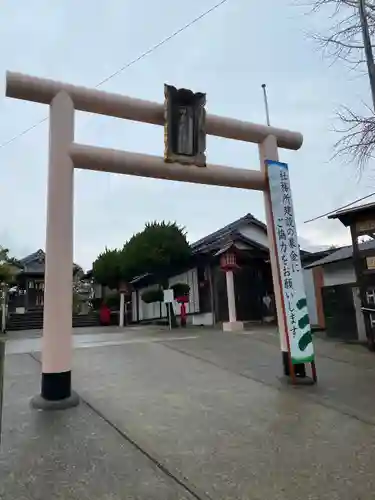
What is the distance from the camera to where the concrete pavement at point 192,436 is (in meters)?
2.78

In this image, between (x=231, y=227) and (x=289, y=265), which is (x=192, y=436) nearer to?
(x=289, y=265)

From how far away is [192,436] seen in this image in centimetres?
371

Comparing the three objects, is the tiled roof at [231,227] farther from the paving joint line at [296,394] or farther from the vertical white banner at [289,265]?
the vertical white banner at [289,265]

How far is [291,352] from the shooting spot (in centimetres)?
573

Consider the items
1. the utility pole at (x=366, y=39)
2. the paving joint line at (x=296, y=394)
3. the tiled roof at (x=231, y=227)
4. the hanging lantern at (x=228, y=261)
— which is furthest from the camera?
the tiled roof at (x=231, y=227)

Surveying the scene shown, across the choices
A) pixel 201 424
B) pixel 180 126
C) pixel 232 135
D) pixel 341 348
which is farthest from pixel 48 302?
pixel 341 348

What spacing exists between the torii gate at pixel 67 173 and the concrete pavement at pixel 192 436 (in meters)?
0.60

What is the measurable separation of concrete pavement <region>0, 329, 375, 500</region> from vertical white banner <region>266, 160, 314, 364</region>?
618 mm

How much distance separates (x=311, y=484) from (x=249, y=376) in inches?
134

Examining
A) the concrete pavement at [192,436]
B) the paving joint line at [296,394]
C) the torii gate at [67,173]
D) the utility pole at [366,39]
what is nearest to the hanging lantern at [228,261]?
the paving joint line at [296,394]

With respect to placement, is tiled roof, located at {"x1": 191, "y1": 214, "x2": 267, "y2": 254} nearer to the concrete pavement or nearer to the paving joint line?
the paving joint line

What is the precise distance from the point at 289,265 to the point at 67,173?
131 inches

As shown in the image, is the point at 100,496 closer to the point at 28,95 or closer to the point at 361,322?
the point at 28,95

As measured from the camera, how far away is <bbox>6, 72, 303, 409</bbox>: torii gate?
16.0 ft
